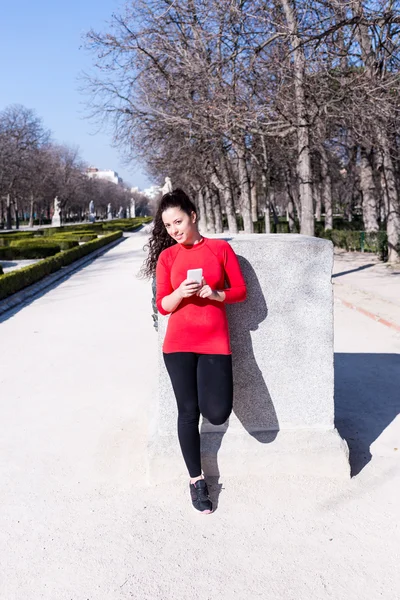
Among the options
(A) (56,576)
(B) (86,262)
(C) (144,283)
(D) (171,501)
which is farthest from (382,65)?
(B) (86,262)

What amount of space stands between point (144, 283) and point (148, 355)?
22.8 feet

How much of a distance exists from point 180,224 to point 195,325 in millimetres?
531

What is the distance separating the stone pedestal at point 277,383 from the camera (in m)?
3.18

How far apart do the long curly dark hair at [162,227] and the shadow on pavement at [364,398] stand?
5.70 feet

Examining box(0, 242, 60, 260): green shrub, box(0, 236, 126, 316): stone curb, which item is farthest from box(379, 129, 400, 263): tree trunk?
box(0, 242, 60, 260): green shrub

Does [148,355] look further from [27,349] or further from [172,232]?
[172,232]

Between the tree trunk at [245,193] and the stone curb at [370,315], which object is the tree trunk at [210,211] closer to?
the tree trunk at [245,193]

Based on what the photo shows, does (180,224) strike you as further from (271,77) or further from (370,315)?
(271,77)

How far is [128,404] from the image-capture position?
4684 millimetres

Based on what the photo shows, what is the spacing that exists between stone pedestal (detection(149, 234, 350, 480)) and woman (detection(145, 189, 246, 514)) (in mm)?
306

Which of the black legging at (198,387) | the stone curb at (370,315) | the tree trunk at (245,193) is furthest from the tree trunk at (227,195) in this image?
the black legging at (198,387)

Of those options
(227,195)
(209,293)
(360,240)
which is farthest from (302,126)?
(227,195)

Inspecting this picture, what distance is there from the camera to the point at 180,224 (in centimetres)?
287

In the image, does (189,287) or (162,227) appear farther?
(162,227)
